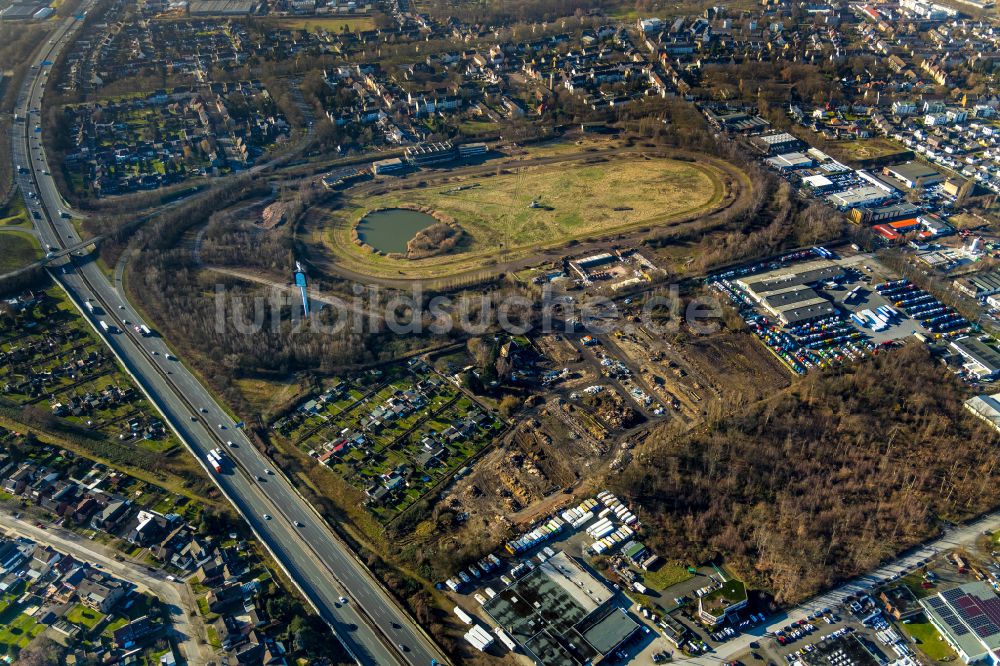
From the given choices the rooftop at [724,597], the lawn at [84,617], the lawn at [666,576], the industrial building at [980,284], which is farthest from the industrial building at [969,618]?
the lawn at [84,617]

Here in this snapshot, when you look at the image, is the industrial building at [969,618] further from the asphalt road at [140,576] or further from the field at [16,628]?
the field at [16,628]

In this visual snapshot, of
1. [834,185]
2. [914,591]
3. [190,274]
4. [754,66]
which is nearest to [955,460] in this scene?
[914,591]

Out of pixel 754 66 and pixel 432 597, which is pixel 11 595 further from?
pixel 754 66

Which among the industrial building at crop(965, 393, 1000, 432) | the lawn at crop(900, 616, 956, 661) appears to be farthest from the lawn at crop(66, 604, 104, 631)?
the industrial building at crop(965, 393, 1000, 432)

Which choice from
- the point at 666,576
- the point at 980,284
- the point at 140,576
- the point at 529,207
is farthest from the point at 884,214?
the point at 140,576

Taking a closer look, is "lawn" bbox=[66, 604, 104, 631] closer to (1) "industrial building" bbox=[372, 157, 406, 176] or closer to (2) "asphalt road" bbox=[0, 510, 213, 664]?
(2) "asphalt road" bbox=[0, 510, 213, 664]

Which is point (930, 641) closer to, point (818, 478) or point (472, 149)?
point (818, 478)
